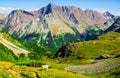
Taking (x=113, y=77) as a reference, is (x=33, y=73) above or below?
above

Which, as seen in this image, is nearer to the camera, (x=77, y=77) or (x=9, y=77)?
(x=9, y=77)

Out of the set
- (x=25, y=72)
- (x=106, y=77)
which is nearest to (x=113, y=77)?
(x=106, y=77)

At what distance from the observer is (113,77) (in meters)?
104

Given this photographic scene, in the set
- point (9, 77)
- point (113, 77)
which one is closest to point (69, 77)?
point (9, 77)

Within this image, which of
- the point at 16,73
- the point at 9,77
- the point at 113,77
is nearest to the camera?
the point at 9,77

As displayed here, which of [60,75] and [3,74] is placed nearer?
[3,74]

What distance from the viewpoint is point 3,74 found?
181ft

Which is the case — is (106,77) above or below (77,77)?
below

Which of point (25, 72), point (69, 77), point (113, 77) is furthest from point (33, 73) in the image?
point (113, 77)

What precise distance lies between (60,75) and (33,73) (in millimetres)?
5477

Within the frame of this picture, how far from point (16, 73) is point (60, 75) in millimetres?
9007

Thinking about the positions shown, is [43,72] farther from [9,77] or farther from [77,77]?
[9,77]

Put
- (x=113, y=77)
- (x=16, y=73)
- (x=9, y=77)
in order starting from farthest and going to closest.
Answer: (x=113, y=77) → (x=16, y=73) → (x=9, y=77)

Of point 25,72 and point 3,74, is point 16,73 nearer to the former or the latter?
point 25,72
